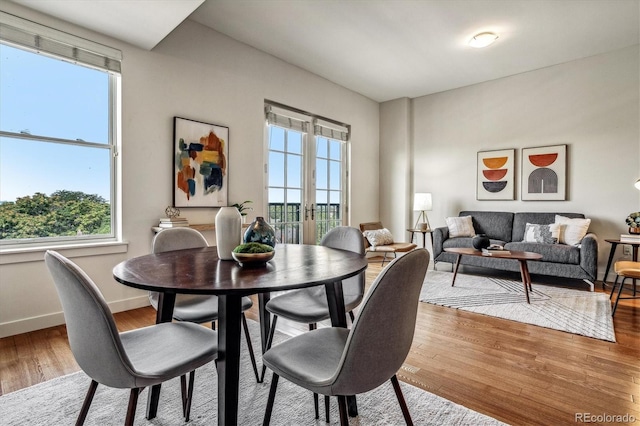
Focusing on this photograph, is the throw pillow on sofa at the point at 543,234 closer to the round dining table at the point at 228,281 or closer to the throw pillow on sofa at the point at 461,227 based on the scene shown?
the throw pillow on sofa at the point at 461,227

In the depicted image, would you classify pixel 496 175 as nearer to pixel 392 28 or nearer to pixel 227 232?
pixel 392 28

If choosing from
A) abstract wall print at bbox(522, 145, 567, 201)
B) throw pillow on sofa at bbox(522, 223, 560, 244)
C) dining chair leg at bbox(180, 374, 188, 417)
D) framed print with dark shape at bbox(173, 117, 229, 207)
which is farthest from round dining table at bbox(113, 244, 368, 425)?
abstract wall print at bbox(522, 145, 567, 201)

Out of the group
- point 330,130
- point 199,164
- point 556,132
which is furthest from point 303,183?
point 556,132

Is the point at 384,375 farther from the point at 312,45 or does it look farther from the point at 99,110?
the point at 312,45

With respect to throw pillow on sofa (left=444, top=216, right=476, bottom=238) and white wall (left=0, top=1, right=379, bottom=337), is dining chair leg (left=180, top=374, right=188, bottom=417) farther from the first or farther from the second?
throw pillow on sofa (left=444, top=216, right=476, bottom=238)

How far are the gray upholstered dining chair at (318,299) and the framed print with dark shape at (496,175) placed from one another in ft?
13.0

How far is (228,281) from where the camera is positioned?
3.81ft

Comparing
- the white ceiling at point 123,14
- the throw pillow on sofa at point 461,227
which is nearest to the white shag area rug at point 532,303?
the throw pillow on sofa at point 461,227

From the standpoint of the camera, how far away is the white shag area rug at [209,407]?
1507 millimetres

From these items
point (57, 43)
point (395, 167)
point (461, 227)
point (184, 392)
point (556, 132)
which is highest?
point (57, 43)

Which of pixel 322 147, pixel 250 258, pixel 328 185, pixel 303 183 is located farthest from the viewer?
pixel 328 185

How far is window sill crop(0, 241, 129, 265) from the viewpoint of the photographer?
2494 mm

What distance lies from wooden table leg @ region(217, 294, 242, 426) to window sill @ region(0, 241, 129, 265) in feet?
7.40

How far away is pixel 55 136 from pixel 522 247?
4986 millimetres
